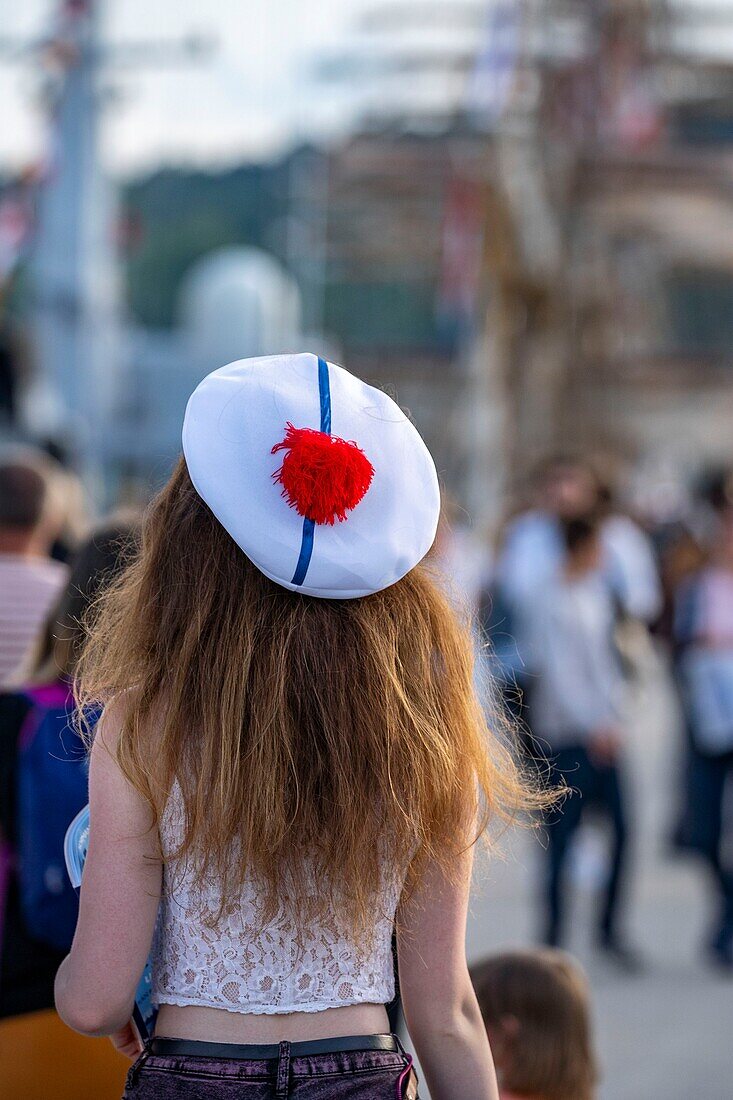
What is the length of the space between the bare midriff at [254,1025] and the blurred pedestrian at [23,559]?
167 centimetres

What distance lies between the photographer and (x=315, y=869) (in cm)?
190

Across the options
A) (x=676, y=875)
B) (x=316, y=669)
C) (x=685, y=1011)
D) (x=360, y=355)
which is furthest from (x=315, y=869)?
(x=360, y=355)

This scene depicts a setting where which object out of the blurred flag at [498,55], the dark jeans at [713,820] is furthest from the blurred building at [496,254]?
the dark jeans at [713,820]

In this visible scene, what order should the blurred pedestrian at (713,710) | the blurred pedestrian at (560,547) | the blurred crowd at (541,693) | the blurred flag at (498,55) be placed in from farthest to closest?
the blurred flag at (498,55) → the blurred pedestrian at (560,547) → the blurred pedestrian at (713,710) → the blurred crowd at (541,693)

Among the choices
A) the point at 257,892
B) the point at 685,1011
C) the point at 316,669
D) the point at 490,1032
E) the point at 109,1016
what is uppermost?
the point at 316,669

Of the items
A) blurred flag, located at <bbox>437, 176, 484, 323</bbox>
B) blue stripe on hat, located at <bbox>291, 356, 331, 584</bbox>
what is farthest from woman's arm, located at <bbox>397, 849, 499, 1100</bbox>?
blurred flag, located at <bbox>437, 176, 484, 323</bbox>

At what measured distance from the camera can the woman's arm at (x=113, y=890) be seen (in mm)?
1845

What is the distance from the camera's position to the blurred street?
187 inches

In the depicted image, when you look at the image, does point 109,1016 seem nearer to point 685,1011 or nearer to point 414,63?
point 685,1011

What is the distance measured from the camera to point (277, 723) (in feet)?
6.12

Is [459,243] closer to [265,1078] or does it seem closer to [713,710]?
[713,710]

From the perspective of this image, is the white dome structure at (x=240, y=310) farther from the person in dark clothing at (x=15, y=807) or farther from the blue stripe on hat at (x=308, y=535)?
the blue stripe on hat at (x=308, y=535)

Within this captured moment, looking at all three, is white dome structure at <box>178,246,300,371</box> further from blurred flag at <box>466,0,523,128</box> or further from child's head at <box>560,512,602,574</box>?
child's head at <box>560,512,602,574</box>

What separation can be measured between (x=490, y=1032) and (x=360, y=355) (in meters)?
35.2
